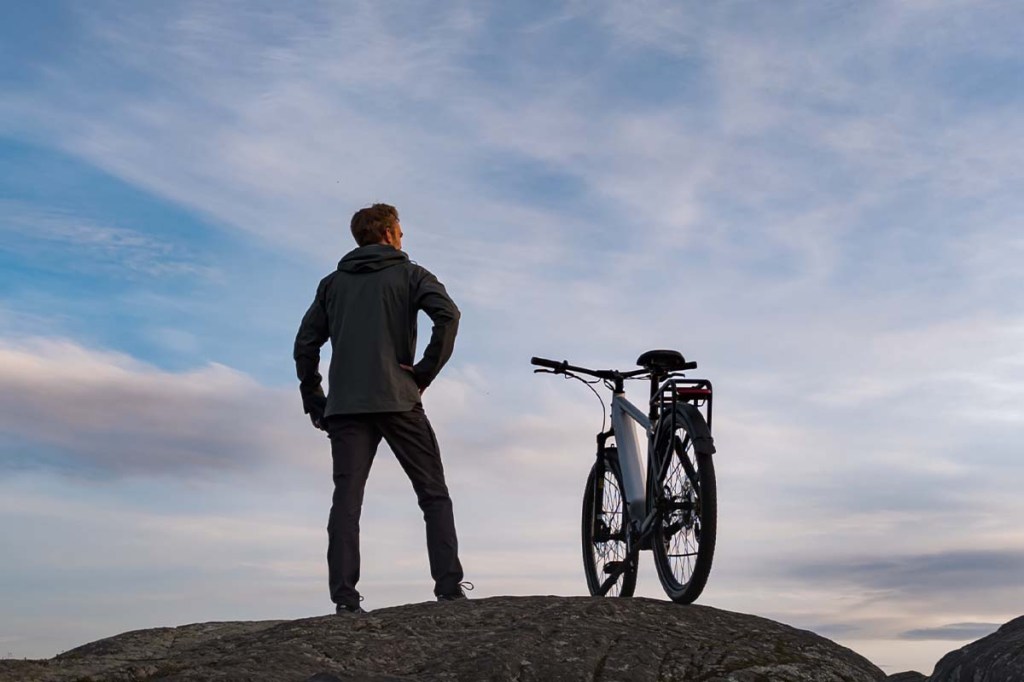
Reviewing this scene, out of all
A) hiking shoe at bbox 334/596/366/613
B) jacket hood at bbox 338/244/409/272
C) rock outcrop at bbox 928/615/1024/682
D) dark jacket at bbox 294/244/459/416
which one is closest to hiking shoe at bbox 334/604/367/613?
hiking shoe at bbox 334/596/366/613

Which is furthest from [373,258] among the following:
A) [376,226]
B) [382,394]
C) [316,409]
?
[316,409]

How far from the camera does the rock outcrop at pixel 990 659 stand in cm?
653

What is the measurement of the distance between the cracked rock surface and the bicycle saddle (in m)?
1.84

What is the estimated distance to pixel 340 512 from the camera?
9.38 m

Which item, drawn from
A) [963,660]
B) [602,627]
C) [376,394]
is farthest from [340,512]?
[963,660]

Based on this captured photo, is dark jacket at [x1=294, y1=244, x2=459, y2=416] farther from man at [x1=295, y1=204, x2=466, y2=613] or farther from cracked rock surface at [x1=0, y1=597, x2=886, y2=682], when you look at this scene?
cracked rock surface at [x1=0, y1=597, x2=886, y2=682]

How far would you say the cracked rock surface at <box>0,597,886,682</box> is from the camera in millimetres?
7340

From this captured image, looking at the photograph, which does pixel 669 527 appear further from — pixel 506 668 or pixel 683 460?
pixel 506 668

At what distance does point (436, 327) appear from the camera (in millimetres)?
9406

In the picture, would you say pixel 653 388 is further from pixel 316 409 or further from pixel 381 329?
pixel 316 409

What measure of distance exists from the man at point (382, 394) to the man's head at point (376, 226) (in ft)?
0.51

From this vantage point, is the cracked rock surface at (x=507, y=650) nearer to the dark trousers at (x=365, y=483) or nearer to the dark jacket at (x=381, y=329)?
the dark trousers at (x=365, y=483)

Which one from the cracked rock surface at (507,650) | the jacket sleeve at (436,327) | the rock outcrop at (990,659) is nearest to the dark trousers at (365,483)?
the jacket sleeve at (436,327)

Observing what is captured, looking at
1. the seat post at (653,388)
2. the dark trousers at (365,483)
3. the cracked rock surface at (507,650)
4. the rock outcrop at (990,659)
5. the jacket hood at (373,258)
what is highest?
the jacket hood at (373,258)
